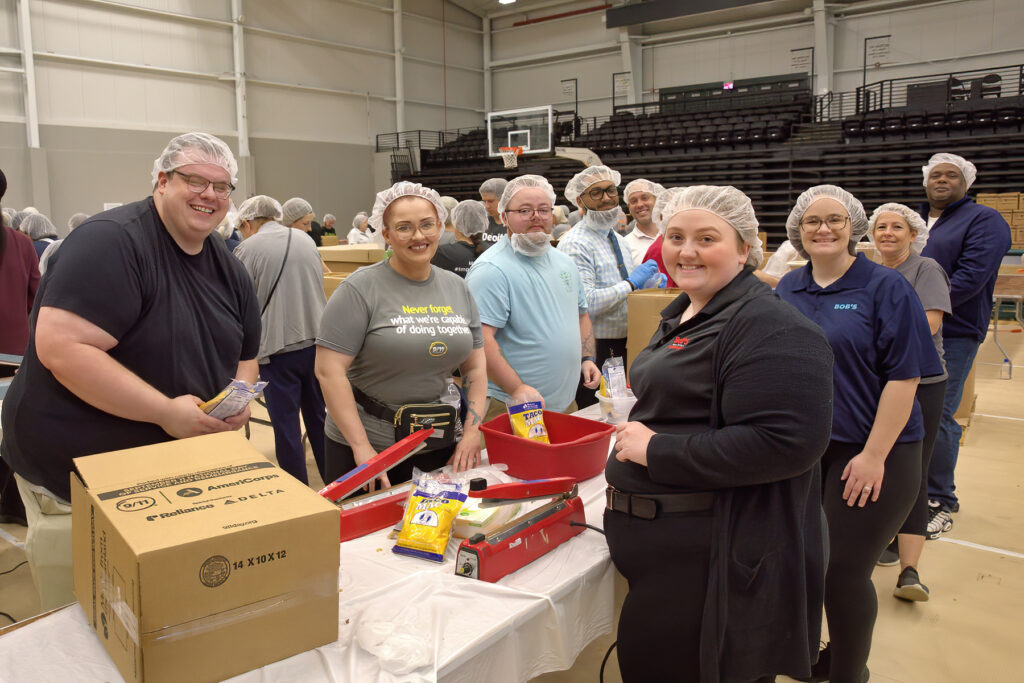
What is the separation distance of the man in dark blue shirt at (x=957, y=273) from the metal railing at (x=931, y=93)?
9486 millimetres

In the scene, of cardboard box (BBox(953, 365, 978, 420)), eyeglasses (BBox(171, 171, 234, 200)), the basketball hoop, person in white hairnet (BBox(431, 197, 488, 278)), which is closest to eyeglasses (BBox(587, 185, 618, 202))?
person in white hairnet (BBox(431, 197, 488, 278))

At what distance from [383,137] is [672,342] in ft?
56.4

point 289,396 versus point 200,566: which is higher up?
point 200,566

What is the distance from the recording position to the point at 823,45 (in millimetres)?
13547

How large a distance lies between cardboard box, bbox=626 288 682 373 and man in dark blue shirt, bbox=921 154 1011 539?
1547 mm

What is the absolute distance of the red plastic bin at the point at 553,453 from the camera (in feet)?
5.93

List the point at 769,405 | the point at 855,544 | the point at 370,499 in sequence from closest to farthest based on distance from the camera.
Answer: the point at 769,405
the point at 370,499
the point at 855,544

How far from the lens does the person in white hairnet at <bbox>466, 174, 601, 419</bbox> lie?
235 centimetres

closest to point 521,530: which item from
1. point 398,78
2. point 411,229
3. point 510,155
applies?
point 411,229

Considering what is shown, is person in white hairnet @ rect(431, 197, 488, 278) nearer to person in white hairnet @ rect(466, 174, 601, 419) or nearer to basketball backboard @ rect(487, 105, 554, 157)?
person in white hairnet @ rect(466, 174, 601, 419)

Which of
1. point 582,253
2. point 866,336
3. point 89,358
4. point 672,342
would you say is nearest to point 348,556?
point 89,358

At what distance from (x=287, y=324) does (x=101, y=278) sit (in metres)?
2.06

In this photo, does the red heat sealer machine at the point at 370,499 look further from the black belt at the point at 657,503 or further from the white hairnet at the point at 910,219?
the white hairnet at the point at 910,219

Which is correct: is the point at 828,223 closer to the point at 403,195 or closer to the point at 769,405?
the point at 769,405
